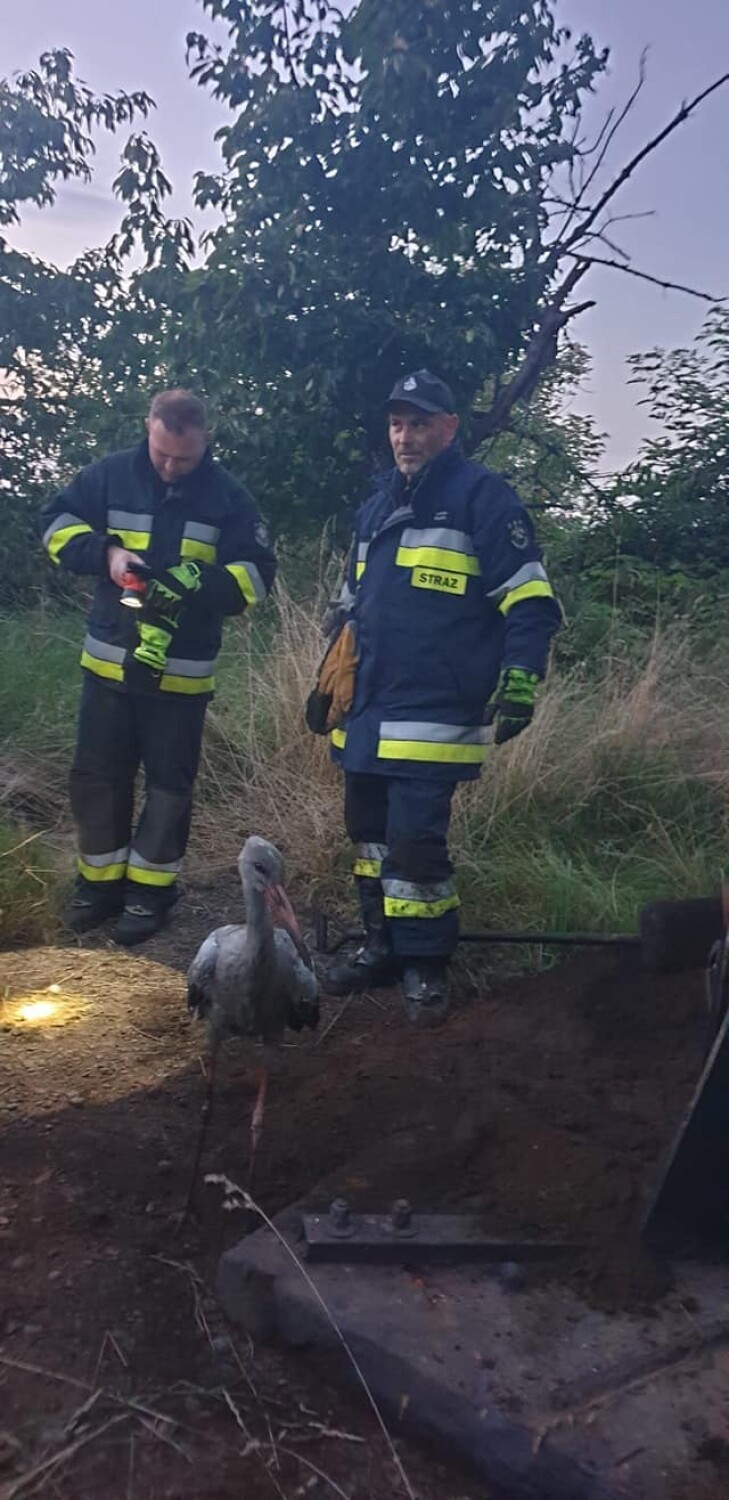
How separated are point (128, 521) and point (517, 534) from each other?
5.49ft

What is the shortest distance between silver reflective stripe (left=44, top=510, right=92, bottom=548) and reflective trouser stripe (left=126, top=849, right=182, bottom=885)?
136cm

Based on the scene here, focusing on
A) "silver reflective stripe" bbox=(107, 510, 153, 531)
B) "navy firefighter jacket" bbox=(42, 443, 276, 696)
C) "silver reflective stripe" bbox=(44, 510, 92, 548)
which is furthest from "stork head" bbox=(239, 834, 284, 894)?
"silver reflective stripe" bbox=(44, 510, 92, 548)

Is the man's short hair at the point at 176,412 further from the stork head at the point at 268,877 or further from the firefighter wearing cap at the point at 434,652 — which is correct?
the stork head at the point at 268,877

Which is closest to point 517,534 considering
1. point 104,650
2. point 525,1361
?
point 104,650

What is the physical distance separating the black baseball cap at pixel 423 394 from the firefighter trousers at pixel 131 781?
59.8 inches

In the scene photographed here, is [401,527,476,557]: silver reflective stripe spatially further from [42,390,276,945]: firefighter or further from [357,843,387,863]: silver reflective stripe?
[357,843,387,863]: silver reflective stripe

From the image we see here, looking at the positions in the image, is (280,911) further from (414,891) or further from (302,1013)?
(414,891)

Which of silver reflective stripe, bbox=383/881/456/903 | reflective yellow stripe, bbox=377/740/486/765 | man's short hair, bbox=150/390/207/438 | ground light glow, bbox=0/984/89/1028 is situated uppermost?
man's short hair, bbox=150/390/207/438

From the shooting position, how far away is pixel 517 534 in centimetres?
421

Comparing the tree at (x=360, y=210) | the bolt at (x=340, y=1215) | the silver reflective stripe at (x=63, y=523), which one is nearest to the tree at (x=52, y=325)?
the tree at (x=360, y=210)

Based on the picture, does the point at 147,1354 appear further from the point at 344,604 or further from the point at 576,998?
the point at 344,604

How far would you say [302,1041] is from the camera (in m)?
4.11

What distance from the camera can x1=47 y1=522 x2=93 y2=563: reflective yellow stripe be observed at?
490 centimetres

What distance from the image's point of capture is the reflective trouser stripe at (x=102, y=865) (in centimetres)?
516
